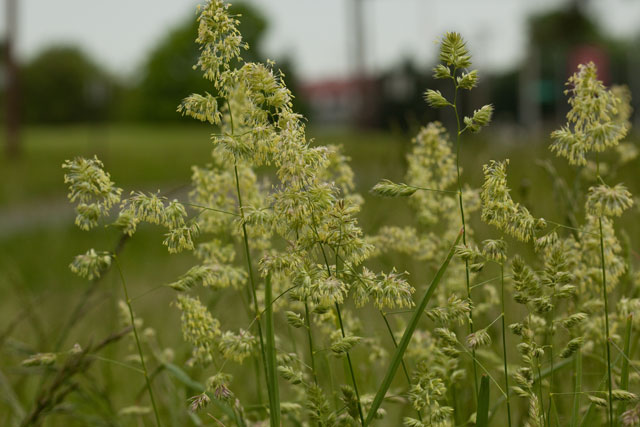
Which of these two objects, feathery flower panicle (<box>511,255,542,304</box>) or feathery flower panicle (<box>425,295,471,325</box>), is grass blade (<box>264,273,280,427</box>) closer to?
feathery flower panicle (<box>425,295,471,325</box>)

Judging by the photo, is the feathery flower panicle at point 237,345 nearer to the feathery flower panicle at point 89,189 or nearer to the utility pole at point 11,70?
the feathery flower panicle at point 89,189

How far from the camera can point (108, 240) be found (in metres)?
2.53

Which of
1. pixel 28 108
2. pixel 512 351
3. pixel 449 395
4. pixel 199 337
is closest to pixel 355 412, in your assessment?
pixel 199 337

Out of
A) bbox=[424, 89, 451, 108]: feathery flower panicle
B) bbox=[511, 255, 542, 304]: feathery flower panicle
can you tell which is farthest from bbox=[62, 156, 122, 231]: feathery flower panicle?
bbox=[511, 255, 542, 304]: feathery flower panicle

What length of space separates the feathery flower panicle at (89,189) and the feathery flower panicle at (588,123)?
0.81m

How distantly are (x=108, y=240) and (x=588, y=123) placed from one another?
5.90 feet

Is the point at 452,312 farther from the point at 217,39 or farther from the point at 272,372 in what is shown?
the point at 217,39

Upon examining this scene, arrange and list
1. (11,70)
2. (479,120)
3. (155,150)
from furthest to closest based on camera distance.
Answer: (155,150), (11,70), (479,120)

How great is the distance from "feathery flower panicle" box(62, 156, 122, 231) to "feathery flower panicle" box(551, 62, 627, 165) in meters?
0.81

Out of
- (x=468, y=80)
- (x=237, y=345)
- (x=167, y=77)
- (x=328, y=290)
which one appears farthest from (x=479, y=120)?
(x=167, y=77)

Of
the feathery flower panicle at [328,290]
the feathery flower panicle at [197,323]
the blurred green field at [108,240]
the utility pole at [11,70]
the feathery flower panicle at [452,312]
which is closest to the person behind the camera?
the feathery flower panicle at [328,290]

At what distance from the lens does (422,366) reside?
4.26ft

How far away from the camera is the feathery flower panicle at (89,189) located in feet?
4.09

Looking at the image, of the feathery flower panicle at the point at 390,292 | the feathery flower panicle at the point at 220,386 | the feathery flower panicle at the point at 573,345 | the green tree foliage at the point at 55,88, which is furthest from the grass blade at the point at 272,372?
the green tree foliage at the point at 55,88
